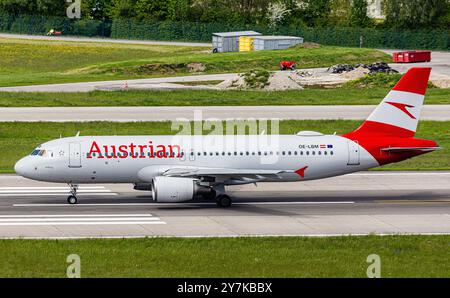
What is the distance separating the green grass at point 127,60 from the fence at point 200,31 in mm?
12109

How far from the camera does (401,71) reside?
10775 centimetres

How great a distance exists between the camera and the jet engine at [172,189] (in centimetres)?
4366

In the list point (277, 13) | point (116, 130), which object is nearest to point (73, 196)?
point (116, 130)

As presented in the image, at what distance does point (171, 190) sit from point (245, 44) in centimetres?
8865

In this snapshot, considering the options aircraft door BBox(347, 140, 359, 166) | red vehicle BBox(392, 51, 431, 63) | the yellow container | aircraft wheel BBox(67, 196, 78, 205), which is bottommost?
aircraft wheel BBox(67, 196, 78, 205)

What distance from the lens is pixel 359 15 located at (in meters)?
155

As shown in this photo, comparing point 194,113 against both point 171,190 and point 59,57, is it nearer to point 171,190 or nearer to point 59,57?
point 171,190

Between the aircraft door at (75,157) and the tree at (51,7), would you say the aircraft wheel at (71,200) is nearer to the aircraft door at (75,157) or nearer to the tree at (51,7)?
the aircraft door at (75,157)

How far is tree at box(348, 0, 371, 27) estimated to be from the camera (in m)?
154

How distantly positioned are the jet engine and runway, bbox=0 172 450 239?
0.83 meters

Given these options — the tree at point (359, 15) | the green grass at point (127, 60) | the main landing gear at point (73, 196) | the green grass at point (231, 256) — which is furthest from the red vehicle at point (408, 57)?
the green grass at point (231, 256)

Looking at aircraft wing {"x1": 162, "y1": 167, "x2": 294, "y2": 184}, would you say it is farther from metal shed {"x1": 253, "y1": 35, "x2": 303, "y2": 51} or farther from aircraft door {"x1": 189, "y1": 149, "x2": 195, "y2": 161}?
metal shed {"x1": 253, "y1": 35, "x2": 303, "y2": 51}

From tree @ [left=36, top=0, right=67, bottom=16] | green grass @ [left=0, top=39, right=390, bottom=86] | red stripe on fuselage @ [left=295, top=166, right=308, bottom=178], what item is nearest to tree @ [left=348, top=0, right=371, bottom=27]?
green grass @ [left=0, top=39, right=390, bottom=86]
